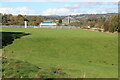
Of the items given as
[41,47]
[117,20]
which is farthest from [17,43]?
[117,20]

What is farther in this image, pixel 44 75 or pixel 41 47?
pixel 41 47

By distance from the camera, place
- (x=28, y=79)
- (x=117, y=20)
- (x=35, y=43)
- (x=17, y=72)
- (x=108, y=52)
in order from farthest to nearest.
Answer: (x=117, y=20) → (x=35, y=43) → (x=108, y=52) → (x=17, y=72) → (x=28, y=79)

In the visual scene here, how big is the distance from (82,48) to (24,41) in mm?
7393

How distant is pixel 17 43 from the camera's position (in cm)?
2822

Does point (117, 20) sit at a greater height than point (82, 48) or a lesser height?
greater

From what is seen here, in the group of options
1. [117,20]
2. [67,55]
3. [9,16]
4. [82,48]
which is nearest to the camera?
[67,55]

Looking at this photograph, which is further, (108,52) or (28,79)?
(108,52)

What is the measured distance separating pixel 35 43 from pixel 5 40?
156 inches

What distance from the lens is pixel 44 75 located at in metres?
9.03

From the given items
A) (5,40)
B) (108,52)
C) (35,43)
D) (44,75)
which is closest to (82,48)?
(108,52)

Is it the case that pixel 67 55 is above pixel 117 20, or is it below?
below

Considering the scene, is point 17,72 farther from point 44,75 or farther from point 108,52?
point 108,52

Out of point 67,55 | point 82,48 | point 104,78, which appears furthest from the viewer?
point 82,48

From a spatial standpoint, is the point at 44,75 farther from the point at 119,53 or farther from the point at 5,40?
the point at 5,40
